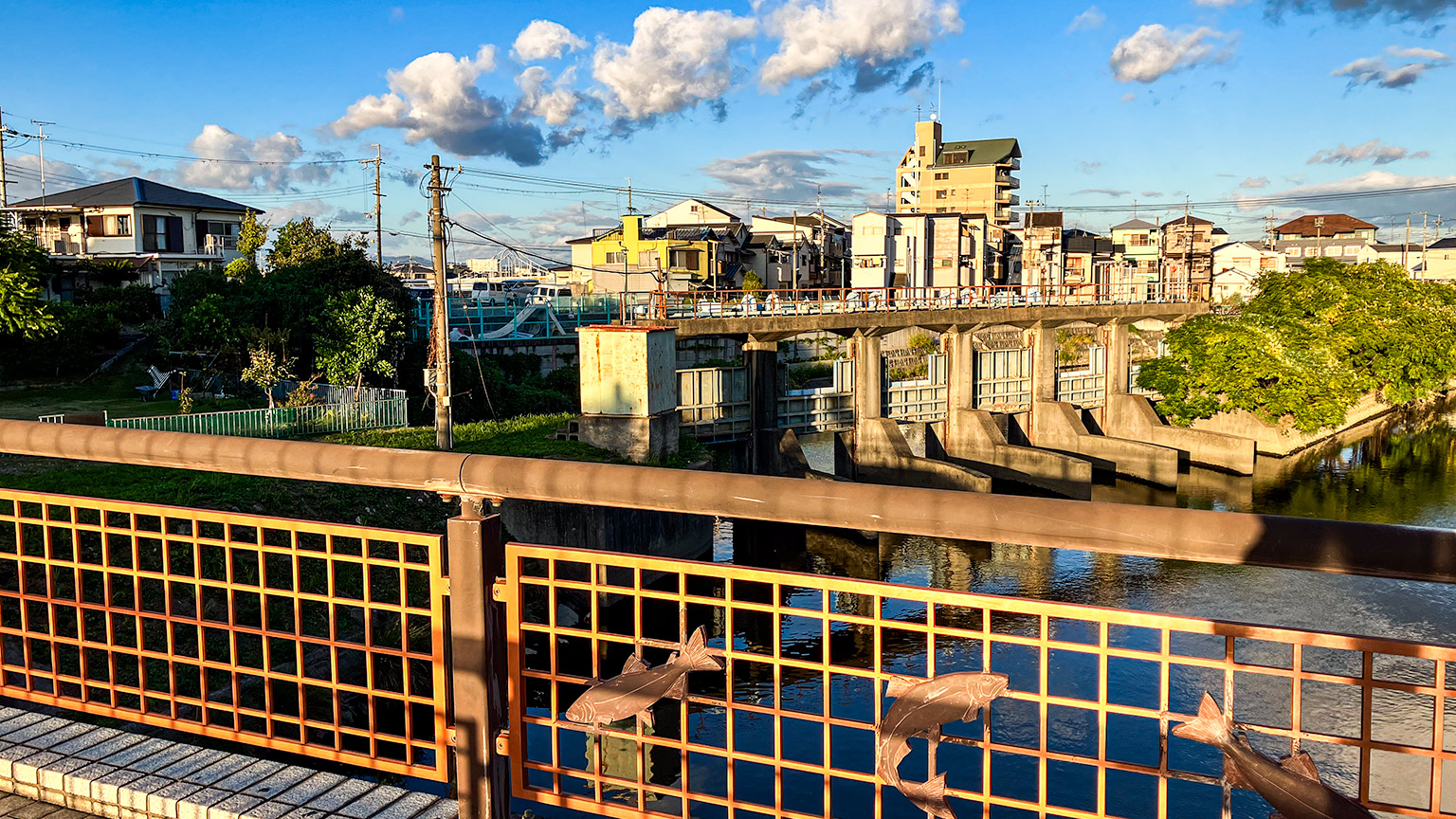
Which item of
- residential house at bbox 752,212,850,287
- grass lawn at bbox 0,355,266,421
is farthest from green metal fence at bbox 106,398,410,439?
residential house at bbox 752,212,850,287

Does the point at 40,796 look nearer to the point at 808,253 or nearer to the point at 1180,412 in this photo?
the point at 1180,412

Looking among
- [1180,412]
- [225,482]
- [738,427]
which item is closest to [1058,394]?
[1180,412]

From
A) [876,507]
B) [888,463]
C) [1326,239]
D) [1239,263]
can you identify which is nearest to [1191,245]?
[1239,263]

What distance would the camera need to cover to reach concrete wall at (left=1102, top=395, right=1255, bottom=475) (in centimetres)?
3841

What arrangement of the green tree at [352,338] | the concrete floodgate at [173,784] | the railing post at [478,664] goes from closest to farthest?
1. the railing post at [478,664]
2. the concrete floodgate at [173,784]
3. the green tree at [352,338]

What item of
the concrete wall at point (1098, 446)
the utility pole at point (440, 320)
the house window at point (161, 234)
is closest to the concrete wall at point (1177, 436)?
Result: the concrete wall at point (1098, 446)

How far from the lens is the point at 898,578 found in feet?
84.2

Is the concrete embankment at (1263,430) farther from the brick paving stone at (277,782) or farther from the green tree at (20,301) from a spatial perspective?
the brick paving stone at (277,782)

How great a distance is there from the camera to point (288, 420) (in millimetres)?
22625

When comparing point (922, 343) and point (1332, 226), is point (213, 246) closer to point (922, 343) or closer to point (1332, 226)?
point (922, 343)

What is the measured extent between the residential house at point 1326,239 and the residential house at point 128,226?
9656 centimetres

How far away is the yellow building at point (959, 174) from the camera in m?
101

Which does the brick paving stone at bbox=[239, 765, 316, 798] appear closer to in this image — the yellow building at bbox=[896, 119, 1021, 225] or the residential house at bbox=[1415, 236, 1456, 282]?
the yellow building at bbox=[896, 119, 1021, 225]

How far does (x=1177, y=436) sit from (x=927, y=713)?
139ft
